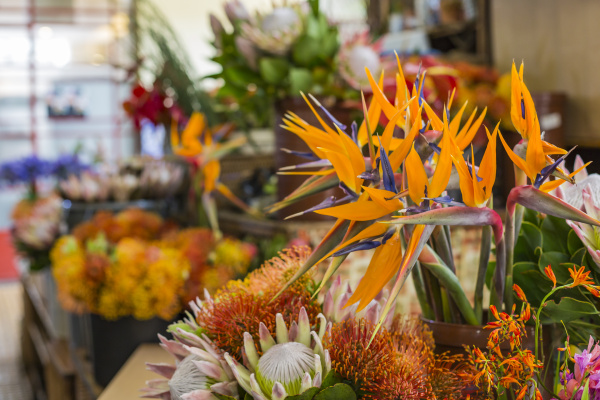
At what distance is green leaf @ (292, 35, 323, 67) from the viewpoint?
3.26 feet

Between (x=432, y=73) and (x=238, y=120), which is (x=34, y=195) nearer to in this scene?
(x=238, y=120)

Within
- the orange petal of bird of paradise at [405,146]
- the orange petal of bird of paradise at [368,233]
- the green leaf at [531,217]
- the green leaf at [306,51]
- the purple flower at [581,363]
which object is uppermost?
the green leaf at [306,51]

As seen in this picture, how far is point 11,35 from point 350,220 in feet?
17.2

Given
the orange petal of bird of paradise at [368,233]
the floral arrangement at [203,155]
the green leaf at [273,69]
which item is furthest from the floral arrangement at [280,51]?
the orange petal of bird of paradise at [368,233]

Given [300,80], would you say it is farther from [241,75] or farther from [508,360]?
[508,360]

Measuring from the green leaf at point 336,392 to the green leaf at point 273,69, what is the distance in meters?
0.71

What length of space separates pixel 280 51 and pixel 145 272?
402 millimetres

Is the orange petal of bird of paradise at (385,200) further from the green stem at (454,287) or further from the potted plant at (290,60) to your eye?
the potted plant at (290,60)

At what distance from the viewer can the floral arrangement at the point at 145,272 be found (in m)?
1.00

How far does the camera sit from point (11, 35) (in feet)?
16.2

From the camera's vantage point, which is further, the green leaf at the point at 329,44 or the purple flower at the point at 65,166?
the purple flower at the point at 65,166

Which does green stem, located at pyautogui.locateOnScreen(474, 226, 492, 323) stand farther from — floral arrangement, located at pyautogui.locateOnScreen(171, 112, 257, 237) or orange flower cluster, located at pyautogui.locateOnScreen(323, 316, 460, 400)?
floral arrangement, located at pyautogui.locateOnScreen(171, 112, 257, 237)

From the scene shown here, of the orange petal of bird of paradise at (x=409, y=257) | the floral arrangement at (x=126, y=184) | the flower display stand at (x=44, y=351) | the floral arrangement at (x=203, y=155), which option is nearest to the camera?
the orange petal of bird of paradise at (x=409, y=257)

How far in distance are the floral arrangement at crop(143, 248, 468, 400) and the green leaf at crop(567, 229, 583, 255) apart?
0.11 metres
